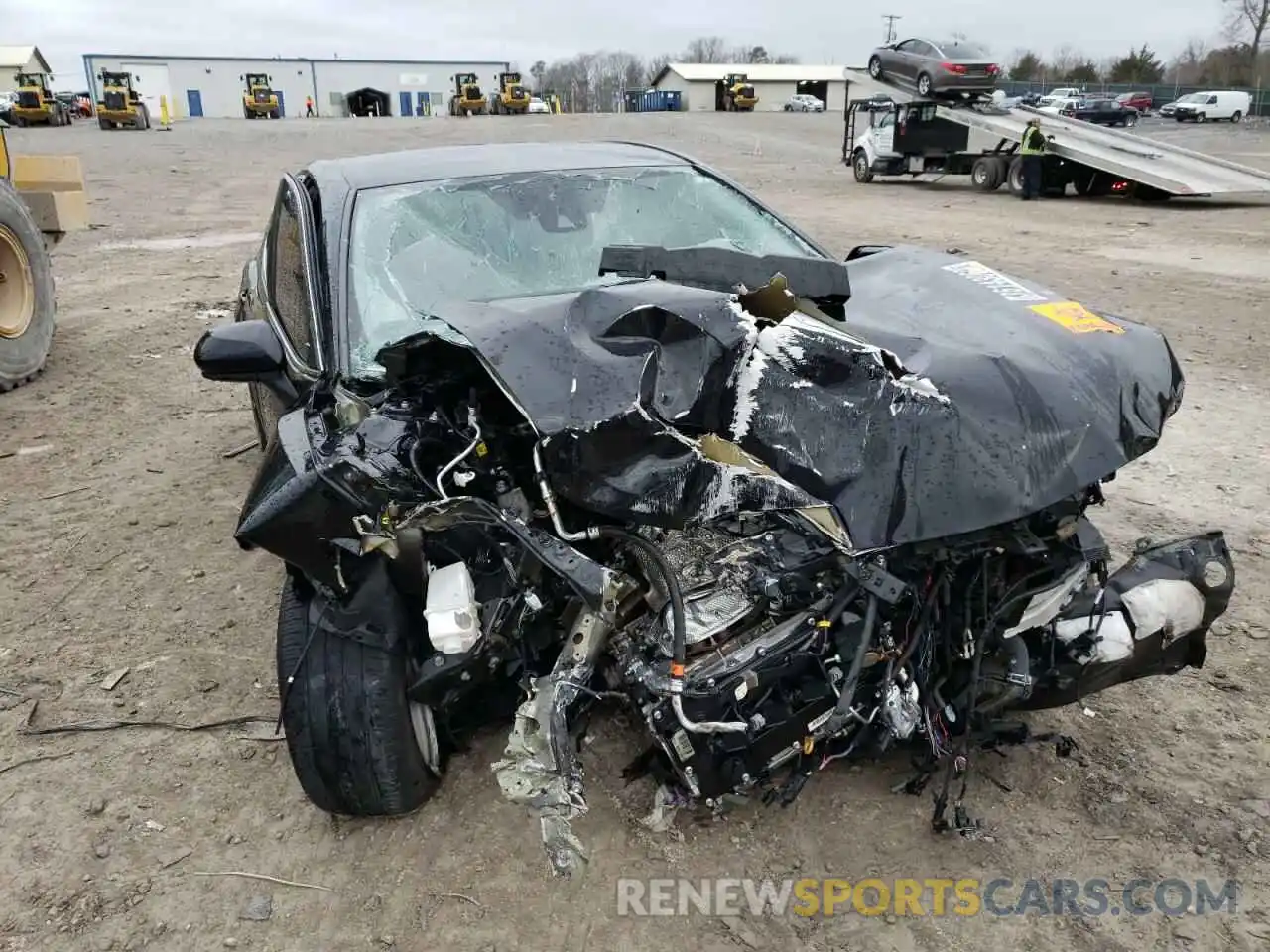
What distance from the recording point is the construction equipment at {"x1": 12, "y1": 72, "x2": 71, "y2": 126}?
4025cm

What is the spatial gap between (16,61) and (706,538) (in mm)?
85900

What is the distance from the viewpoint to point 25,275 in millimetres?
6438

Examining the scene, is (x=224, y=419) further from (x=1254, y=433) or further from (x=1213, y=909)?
(x=1254, y=433)

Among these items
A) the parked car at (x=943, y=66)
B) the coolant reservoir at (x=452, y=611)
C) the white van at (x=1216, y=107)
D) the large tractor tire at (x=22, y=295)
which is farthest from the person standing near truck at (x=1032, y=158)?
the white van at (x=1216, y=107)

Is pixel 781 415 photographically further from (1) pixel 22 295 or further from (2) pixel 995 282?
(1) pixel 22 295

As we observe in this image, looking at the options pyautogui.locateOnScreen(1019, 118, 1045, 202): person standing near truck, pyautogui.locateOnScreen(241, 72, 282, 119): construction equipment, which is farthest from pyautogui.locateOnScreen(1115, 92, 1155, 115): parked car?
pyautogui.locateOnScreen(241, 72, 282, 119): construction equipment

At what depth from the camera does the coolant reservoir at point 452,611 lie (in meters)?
2.09

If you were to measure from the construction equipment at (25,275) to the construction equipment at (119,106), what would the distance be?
35.1 metres

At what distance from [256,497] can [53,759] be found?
1.37m

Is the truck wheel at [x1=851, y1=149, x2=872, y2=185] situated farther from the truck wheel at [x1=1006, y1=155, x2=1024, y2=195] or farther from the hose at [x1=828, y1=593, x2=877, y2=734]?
the hose at [x1=828, y1=593, x2=877, y2=734]

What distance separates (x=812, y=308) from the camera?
238 centimetres

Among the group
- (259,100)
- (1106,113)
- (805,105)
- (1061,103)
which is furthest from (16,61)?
(1106,113)

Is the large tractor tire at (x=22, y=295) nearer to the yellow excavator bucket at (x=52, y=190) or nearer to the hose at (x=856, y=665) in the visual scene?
the yellow excavator bucket at (x=52, y=190)

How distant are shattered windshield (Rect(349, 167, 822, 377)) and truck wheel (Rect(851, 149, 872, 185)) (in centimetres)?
1758
